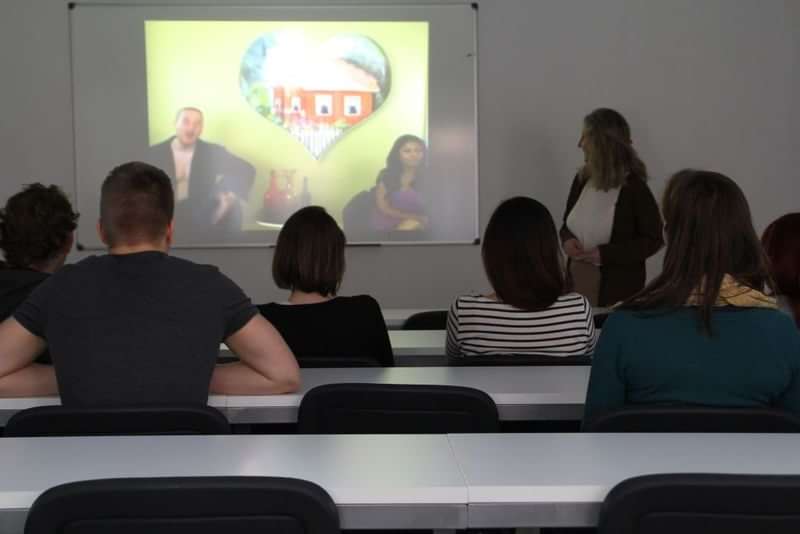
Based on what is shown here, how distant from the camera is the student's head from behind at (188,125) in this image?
5434mm

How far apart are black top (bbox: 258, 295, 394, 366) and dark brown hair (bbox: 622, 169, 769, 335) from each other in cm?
91

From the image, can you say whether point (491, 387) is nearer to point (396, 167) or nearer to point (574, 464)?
point (574, 464)

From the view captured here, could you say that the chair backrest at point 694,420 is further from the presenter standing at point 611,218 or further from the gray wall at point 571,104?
the gray wall at point 571,104

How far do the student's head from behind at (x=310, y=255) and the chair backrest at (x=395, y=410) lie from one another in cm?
78

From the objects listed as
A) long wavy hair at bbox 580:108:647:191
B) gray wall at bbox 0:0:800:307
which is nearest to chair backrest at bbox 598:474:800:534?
long wavy hair at bbox 580:108:647:191

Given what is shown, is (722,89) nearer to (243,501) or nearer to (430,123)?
(430,123)

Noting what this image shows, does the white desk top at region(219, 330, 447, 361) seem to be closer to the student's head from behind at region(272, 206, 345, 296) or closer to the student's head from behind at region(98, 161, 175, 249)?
the student's head from behind at region(272, 206, 345, 296)

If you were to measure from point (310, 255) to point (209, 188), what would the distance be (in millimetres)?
2835

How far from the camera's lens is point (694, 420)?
1770mm

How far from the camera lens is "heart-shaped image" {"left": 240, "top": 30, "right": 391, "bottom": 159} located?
5.42m

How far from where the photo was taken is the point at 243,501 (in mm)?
1262

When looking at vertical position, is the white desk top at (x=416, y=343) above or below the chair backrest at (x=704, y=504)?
below

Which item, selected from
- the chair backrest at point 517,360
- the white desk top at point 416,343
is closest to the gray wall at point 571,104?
the white desk top at point 416,343

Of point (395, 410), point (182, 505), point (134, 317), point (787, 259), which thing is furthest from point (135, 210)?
point (787, 259)
